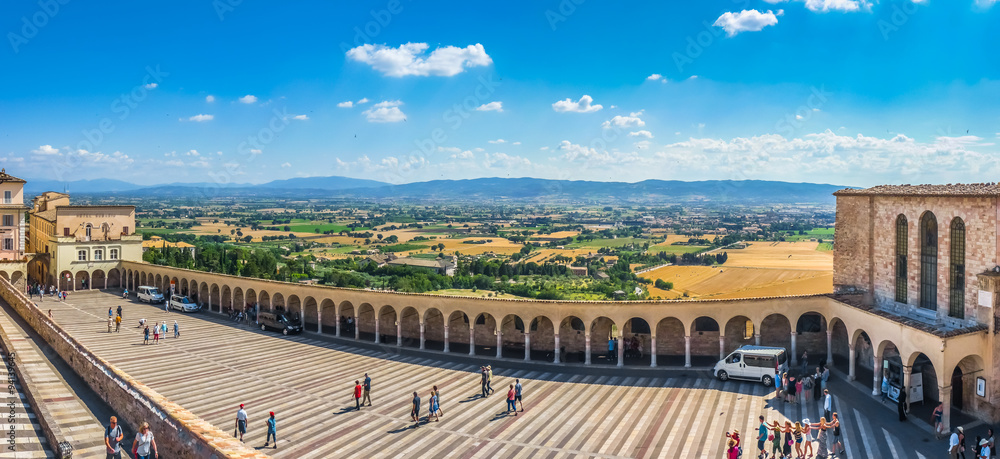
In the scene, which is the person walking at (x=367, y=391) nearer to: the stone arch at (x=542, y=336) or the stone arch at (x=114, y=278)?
the stone arch at (x=542, y=336)

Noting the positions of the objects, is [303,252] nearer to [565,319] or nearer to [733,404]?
[565,319]

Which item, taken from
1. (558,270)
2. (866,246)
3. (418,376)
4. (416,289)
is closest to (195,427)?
(418,376)

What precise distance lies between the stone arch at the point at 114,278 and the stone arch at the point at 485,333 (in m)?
42.1

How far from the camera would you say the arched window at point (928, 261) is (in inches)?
893

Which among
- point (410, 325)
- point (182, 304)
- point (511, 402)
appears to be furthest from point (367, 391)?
point (182, 304)

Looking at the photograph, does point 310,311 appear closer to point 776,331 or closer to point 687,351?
point 687,351

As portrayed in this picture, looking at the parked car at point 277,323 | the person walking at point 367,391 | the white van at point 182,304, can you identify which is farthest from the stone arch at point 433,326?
the white van at point 182,304

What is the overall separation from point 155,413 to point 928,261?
1034 inches

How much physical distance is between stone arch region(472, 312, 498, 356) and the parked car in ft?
37.4

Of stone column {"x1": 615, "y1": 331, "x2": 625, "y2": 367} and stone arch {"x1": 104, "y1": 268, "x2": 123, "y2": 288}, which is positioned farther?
stone arch {"x1": 104, "y1": 268, "x2": 123, "y2": 288}

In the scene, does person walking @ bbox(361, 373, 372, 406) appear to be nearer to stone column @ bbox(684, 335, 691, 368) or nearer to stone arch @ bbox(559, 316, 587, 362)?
stone arch @ bbox(559, 316, 587, 362)

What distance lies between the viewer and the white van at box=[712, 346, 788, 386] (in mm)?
23719

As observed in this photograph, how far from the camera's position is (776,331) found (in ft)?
92.7

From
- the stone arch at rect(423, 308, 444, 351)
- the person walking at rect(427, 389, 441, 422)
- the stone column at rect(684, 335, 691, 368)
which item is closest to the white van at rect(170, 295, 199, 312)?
the stone arch at rect(423, 308, 444, 351)
